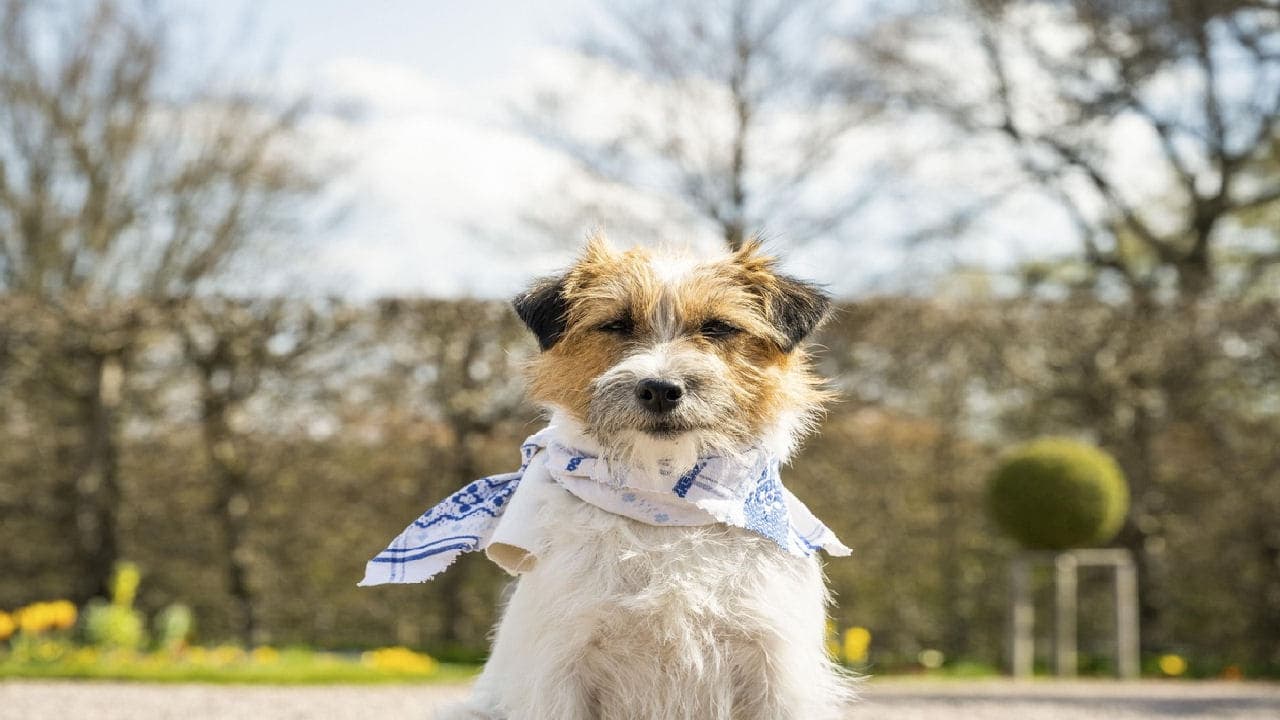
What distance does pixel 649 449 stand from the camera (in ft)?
11.8

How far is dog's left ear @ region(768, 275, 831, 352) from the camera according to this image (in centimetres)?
382

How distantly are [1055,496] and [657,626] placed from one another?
8709 mm

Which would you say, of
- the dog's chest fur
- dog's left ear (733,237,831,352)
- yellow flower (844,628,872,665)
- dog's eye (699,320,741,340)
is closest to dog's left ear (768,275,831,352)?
dog's left ear (733,237,831,352)

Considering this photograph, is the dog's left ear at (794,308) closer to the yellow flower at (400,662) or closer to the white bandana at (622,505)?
the white bandana at (622,505)

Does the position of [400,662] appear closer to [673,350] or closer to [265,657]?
[265,657]

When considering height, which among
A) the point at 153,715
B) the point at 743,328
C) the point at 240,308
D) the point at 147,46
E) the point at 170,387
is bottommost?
the point at 153,715

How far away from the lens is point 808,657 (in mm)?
3672

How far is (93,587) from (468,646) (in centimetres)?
397

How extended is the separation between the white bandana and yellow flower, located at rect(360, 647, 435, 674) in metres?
6.12

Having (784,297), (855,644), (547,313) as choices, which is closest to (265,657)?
(855,644)

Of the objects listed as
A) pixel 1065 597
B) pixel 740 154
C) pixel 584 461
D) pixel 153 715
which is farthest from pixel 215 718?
pixel 740 154

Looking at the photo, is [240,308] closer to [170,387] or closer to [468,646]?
[170,387]

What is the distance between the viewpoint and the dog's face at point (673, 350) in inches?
136

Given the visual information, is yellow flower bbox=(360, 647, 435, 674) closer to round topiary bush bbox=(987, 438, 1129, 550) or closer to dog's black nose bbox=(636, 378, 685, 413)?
round topiary bush bbox=(987, 438, 1129, 550)
